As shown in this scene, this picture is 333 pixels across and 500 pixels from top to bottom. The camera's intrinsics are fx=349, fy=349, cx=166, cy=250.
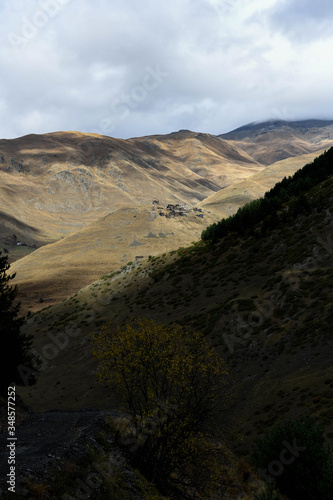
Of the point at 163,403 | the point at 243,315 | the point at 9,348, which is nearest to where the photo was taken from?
the point at 163,403

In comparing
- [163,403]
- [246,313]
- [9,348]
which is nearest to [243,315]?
[246,313]

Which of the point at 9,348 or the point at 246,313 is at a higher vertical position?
the point at 9,348

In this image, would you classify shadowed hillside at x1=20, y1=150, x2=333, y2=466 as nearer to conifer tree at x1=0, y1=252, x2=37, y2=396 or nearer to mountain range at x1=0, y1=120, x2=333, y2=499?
mountain range at x1=0, y1=120, x2=333, y2=499

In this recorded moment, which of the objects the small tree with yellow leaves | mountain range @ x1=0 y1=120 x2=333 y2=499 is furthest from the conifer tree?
the small tree with yellow leaves

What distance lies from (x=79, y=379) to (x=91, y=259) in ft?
253

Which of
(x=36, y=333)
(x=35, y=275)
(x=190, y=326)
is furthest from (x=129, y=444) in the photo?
(x=35, y=275)

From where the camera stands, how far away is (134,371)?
16.8 meters

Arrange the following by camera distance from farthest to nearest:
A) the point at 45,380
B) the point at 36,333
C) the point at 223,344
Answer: the point at 36,333, the point at 45,380, the point at 223,344

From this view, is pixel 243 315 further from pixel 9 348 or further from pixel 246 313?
pixel 9 348

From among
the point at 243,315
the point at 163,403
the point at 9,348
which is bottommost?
the point at 163,403

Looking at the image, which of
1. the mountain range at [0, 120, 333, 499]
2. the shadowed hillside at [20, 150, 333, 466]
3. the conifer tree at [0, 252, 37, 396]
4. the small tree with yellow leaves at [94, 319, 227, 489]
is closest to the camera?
the small tree with yellow leaves at [94, 319, 227, 489]

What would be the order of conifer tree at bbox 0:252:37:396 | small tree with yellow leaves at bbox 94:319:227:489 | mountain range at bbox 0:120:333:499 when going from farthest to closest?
conifer tree at bbox 0:252:37:396
mountain range at bbox 0:120:333:499
small tree with yellow leaves at bbox 94:319:227:489

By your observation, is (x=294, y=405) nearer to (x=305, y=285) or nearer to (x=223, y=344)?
(x=223, y=344)

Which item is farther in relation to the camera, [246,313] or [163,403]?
[246,313]
